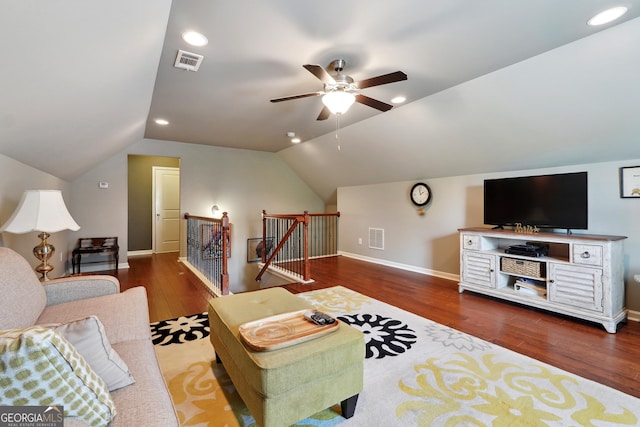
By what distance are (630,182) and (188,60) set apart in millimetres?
4542

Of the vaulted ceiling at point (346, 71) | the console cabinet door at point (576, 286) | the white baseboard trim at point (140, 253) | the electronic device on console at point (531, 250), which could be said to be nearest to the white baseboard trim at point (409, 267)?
the electronic device on console at point (531, 250)

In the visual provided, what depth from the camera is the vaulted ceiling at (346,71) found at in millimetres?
1572

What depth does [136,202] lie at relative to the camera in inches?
269

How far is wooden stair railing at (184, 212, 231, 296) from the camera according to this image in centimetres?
370

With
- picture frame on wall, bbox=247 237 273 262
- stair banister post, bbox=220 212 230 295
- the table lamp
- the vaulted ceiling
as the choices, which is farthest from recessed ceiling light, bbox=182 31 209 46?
picture frame on wall, bbox=247 237 273 262

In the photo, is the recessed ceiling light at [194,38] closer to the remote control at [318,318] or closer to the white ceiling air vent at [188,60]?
the white ceiling air vent at [188,60]

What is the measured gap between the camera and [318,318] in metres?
1.67

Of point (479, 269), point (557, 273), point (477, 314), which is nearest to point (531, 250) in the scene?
point (557, 273)

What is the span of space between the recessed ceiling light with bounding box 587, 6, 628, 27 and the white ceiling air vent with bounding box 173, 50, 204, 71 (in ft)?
9.90

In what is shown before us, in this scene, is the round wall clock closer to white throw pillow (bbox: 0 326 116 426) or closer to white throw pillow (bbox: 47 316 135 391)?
white throw pillow (bbox: 47 316 135 391)

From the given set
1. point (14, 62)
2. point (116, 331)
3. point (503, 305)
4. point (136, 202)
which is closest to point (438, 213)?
point (503, 305)

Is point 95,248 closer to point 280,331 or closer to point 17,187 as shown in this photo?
point 17,187

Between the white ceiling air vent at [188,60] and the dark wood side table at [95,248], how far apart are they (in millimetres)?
3821

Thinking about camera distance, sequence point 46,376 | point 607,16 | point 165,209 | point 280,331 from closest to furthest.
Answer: point 46,376
point 280,331
point 607,16
point 165,209
